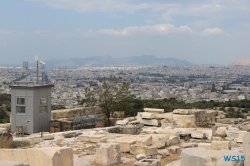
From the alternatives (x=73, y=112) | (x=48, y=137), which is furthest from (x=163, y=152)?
(x=73, y=112)

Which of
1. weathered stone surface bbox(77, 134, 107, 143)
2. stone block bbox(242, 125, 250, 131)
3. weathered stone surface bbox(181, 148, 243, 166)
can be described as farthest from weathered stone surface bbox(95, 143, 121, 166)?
stone block bbox(242, 125, 250, 131)

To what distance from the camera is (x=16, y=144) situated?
464 inches

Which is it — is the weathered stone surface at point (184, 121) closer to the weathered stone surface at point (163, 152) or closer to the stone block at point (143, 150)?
the weathered stone surface at point (163, 152)

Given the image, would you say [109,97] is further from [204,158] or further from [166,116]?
[204,158]

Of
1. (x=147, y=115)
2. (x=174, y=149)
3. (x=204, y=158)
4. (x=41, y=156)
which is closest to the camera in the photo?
(x=204, y=158)

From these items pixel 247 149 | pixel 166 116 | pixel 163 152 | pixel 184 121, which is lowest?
pixel 163 152

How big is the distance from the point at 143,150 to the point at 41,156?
3345 mm

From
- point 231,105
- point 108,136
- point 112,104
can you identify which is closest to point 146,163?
point 108,136

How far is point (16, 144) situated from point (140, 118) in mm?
6814

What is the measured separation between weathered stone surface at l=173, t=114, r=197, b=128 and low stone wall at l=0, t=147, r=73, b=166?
28.7ft

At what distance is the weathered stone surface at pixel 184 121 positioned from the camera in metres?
16.5

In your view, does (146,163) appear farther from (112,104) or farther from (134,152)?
(112,104)

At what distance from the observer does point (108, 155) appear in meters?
9.53

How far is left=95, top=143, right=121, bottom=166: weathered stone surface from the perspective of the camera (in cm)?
950
